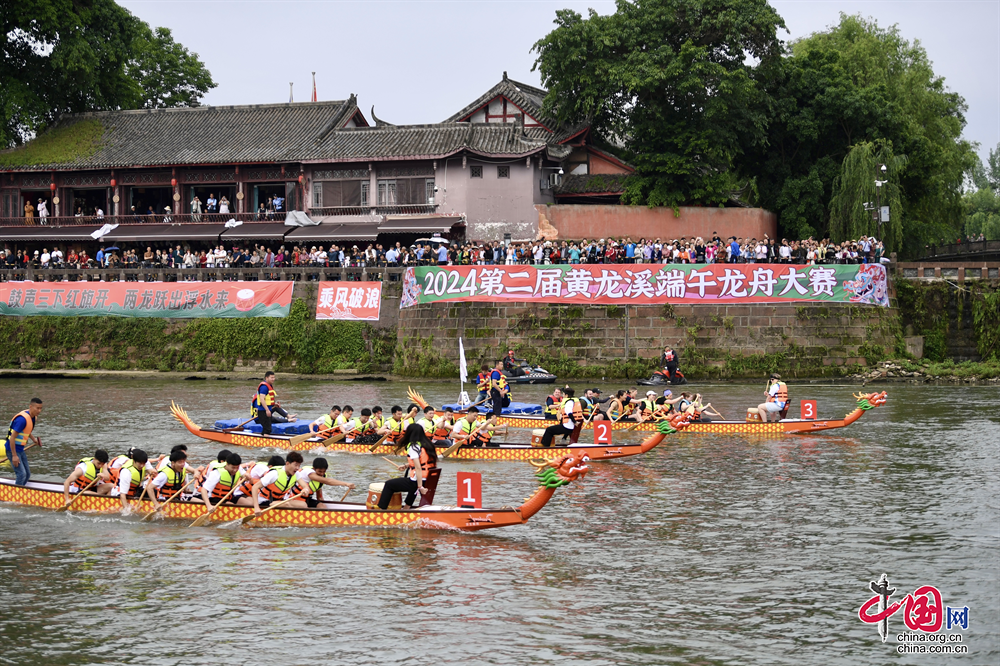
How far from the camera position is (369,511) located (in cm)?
1639

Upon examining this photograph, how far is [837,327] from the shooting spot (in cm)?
3728

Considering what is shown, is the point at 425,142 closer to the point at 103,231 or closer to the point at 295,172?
the point at 295,172

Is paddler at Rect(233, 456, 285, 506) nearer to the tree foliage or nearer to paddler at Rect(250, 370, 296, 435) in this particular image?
paddler at Rect(250, 370, 296, 435)

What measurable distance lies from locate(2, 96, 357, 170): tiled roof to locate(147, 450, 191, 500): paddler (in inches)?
1389

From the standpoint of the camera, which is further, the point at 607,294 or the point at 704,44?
the point at 704,44

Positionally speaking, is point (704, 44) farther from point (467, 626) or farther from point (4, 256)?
point (467, 626)

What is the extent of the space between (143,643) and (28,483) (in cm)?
799

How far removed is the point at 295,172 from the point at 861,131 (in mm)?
28251

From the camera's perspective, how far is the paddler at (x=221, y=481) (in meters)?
17.1

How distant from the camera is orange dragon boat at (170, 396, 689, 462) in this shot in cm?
2255

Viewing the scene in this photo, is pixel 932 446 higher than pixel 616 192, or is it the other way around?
pixel 616 192

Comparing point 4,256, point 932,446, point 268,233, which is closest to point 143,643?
point 932,446

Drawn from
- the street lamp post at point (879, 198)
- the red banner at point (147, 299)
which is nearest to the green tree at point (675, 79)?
the street lamp post at point (879, 198)

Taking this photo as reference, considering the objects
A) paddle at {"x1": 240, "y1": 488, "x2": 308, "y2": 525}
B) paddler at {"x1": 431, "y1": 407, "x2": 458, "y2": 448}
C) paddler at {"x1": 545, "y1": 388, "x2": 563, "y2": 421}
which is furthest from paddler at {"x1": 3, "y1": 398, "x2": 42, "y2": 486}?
paddler at {"x1": 545, "y1": 388, "x2": 563, "y2": 421}
